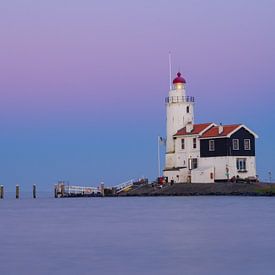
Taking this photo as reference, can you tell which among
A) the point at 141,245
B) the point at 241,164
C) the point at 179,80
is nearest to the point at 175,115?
the point at 179,80

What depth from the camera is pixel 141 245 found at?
1056 inches

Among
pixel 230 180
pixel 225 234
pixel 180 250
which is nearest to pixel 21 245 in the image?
pixel 180 250

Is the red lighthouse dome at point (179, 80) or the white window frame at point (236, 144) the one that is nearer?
the white window frame at point (236, 144)

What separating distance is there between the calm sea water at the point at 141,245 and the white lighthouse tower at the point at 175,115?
30.5 metres

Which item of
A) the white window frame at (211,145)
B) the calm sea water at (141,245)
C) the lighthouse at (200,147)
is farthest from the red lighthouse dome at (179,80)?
the calm sea water at (141,245)

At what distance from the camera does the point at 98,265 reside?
71.8ft

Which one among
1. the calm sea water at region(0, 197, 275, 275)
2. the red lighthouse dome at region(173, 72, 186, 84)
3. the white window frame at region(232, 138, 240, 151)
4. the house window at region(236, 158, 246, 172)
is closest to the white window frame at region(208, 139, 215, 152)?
the white window frame at region(232, 138, 240, 151)

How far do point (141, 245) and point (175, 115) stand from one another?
45.2 m

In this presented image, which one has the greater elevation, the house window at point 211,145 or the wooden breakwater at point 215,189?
the house window at point 211,145

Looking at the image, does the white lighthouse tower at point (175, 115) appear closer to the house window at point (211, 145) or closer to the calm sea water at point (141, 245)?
the house window at point (211, 145)

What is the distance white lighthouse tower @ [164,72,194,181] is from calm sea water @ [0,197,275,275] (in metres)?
30.5

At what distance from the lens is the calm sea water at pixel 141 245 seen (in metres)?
21.5

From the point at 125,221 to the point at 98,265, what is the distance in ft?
57.9

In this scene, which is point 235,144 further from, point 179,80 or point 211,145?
point 179,80
